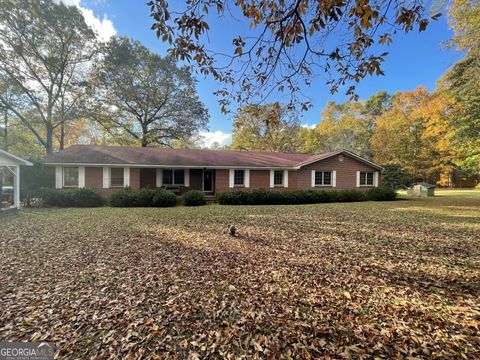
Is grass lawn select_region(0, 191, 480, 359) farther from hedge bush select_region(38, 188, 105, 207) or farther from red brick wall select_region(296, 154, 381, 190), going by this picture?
red brick wall select_region(296, 154, 381, 190)

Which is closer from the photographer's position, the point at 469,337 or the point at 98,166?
the point at 469,337

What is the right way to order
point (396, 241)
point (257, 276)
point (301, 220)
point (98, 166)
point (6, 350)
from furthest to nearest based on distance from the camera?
point (98, 166), point (301, 220), point (396, 241), point (257, 276), point (6, 350)

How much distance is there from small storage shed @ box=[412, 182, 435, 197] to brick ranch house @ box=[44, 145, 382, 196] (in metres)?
4.91

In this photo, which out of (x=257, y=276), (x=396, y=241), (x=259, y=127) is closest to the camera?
(x=257, y=276)

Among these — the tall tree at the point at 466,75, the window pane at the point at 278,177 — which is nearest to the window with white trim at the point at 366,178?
the tall tree at the point at 466,75

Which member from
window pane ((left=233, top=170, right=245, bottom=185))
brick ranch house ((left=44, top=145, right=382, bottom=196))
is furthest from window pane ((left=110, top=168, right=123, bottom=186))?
window pane ((left=233, top=170, right=245, bottom=185))

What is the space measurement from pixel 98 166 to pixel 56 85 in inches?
487

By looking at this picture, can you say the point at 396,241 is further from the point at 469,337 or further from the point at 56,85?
the point at 56,85

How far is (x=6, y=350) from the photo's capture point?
7.89 ft

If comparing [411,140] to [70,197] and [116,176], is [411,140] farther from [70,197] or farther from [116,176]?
[70,197]

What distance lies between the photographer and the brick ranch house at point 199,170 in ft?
47.7

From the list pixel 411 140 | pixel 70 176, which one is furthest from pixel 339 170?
pixel 70 176

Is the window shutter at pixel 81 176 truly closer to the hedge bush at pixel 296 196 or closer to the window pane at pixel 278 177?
the hedge bush at pixel 296 196

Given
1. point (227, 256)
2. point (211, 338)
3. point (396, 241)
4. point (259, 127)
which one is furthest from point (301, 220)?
point (259, 127)
